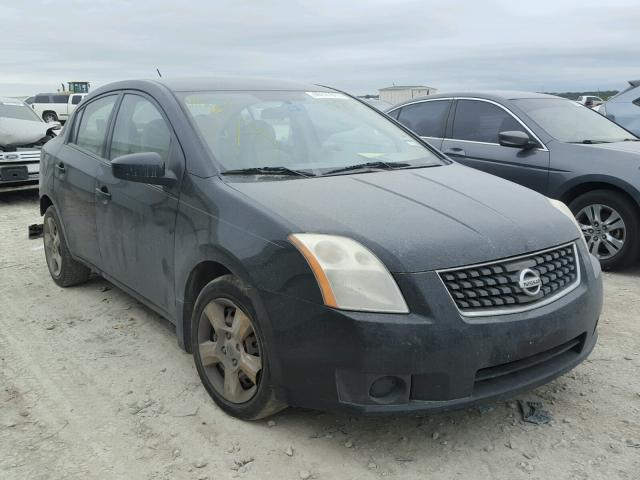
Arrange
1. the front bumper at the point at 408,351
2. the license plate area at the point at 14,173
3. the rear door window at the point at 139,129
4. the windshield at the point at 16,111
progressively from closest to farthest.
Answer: the front bumper at the point at 408,351, the rear door window at the point at 139,129, the license plate area at the point at 14,173, the windshield at the point at 16,111

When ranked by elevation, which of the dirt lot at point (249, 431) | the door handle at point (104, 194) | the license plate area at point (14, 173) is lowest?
the dirt lot at point (249, 431)

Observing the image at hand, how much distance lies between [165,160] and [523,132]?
3.89 meters

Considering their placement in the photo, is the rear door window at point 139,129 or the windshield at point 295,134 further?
the rear door window at point 139,129

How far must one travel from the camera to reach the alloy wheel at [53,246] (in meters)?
4.98

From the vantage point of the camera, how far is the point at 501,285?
98.3 inches

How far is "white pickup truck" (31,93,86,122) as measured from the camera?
33.7 metres

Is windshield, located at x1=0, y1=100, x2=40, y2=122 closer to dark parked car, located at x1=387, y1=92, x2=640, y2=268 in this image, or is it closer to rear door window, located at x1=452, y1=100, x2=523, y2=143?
dark parked car, located at x1=387, y1=92, x2=640, y2=268

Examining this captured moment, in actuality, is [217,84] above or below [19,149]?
above

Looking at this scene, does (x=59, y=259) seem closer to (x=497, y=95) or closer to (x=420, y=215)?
(x=420, y=215)

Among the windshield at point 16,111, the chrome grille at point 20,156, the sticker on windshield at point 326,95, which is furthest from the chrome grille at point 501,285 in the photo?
the windshield at point 16,111

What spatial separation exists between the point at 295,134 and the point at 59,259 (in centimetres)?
257

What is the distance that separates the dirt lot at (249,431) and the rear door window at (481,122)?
113 inches

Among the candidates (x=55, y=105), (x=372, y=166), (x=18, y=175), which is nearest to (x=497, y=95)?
(x=372, y=166)

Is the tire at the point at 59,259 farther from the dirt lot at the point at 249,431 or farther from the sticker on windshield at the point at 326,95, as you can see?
the sticker on windshield at the point at 326,95
